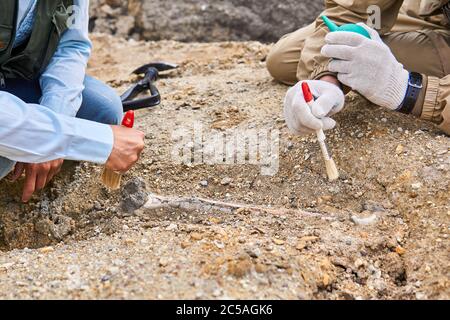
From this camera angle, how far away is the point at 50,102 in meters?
2.14

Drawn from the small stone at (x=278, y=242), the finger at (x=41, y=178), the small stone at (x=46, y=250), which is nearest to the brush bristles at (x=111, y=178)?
the finger at (x=41, y=178)

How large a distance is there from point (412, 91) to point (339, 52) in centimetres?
30

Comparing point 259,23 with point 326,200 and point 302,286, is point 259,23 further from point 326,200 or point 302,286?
point 302,286

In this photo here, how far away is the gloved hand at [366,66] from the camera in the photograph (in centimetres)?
212

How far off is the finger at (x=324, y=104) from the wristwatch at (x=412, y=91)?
27 cm

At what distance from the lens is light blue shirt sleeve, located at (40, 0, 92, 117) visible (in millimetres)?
2160

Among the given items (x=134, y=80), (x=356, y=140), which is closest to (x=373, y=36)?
(x=356, y=140)

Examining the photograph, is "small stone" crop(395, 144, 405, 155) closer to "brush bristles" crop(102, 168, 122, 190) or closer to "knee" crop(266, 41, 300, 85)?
"knee" crop(266, 41, 300, 85)

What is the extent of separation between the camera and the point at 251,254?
1.74 metres

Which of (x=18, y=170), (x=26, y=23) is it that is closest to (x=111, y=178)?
(x=18, y=170)

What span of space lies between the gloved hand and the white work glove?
0.22ft

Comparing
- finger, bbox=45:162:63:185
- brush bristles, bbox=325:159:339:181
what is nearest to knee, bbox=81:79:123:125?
finger, bbox=45:162:63:185

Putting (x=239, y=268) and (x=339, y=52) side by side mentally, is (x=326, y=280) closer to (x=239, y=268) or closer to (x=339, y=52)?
(x=239, y=268)

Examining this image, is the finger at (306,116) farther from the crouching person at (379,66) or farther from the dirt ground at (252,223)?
the dirt ground at (252,223)
